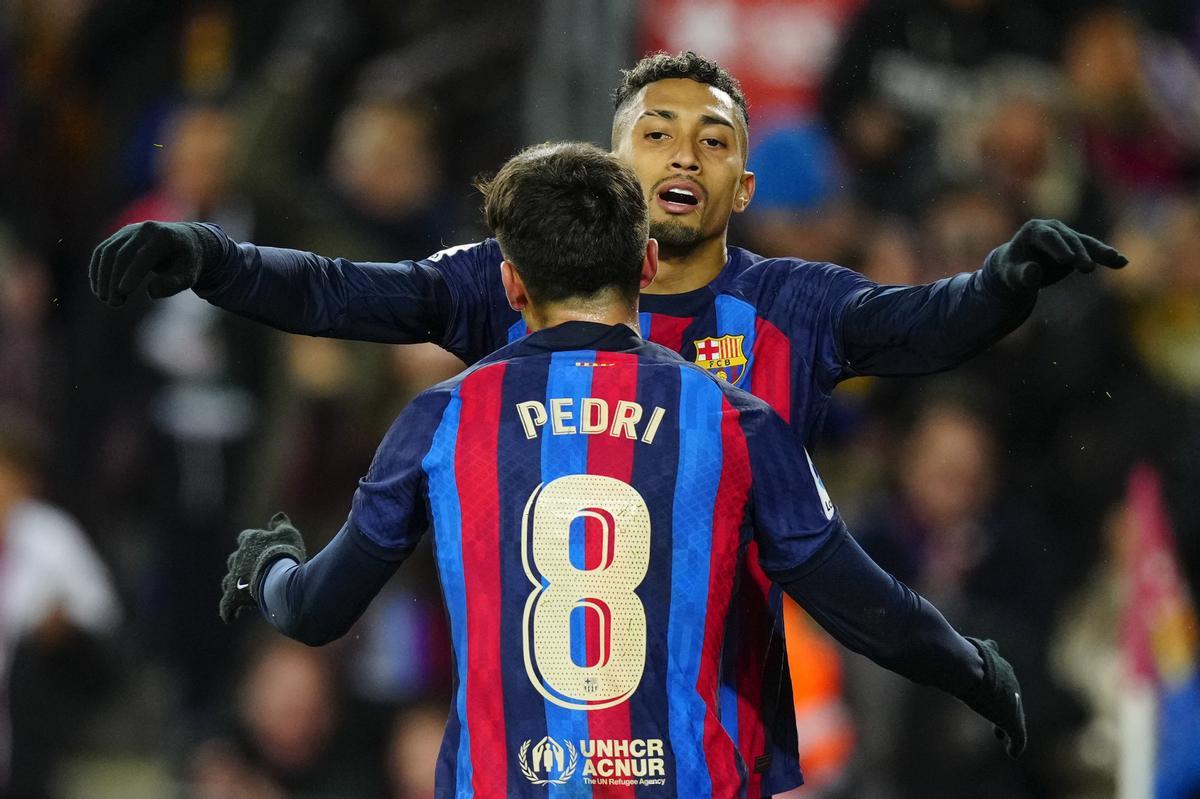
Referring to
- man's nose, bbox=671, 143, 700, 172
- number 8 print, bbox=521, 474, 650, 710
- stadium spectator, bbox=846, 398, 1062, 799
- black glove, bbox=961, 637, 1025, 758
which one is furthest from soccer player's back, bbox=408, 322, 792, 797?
stadium spectator, bbox=846, 398, 1062, 799

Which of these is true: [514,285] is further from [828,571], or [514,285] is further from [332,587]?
[828,571]

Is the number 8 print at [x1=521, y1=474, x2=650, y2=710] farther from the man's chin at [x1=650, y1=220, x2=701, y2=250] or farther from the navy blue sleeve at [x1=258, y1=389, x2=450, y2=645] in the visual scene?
the man's chin at [x1=650, y1=220, x2=701, y2=250]

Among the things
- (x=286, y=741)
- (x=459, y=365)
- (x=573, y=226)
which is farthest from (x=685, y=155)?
(x=286, y=741)

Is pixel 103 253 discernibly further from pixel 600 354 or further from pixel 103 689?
pixel 103 689

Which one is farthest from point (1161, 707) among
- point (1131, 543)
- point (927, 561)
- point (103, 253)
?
point (103, 253)

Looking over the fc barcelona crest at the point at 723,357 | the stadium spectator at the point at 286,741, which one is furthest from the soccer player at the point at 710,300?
the stadium spectator at the point at 286,741

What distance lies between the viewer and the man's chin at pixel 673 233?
3779 millimetres

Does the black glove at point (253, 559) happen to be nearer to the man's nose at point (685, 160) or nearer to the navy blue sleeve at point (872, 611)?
the navy blue sleeve at point (872, 611)

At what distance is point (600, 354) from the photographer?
3.05 m

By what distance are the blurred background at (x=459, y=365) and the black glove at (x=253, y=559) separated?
2837 millimetres

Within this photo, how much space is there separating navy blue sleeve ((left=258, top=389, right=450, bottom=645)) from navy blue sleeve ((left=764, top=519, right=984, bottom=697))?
65 cm

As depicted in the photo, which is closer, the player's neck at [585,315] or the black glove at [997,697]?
the player's neck at [585,315]

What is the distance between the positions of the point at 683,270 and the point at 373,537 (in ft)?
3.53

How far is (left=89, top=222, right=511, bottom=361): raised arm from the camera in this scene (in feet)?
11.0
